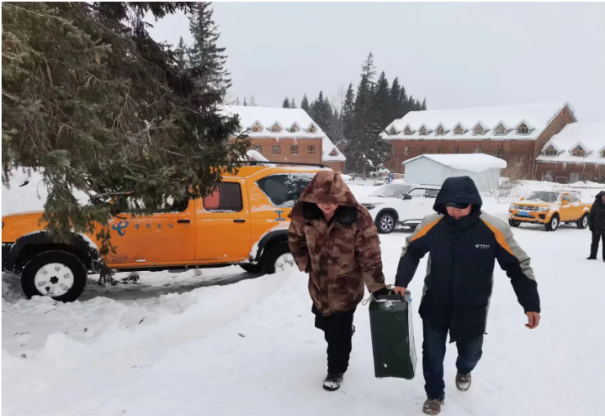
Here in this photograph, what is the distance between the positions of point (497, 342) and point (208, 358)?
122 inches

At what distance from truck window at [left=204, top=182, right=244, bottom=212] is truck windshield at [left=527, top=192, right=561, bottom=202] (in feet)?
45.1

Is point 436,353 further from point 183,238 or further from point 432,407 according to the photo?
point 183,238

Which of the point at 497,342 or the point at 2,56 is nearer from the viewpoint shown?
the point at 2,56

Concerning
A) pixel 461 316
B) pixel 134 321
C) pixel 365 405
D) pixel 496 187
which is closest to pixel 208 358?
pixel 365 405

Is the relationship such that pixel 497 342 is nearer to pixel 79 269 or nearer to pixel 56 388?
pixel 56 388

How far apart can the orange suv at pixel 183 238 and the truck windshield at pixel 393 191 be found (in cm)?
753

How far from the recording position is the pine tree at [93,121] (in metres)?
3.93

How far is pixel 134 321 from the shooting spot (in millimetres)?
5312

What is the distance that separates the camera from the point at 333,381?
11.4 feet

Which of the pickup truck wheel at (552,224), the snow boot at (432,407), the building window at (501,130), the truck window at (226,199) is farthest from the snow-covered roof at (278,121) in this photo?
the snow boot at (432,407)

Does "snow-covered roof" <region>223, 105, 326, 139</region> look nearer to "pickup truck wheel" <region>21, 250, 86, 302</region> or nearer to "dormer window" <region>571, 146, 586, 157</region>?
"dormer window" <region>571, 146, 586, 157</region>

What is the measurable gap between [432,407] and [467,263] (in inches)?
44.6

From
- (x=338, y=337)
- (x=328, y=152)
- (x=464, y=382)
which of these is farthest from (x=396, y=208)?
(x=328, y=152)

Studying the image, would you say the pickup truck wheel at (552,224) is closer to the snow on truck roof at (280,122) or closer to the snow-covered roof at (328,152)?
the snow on truck roof at (280,122)
